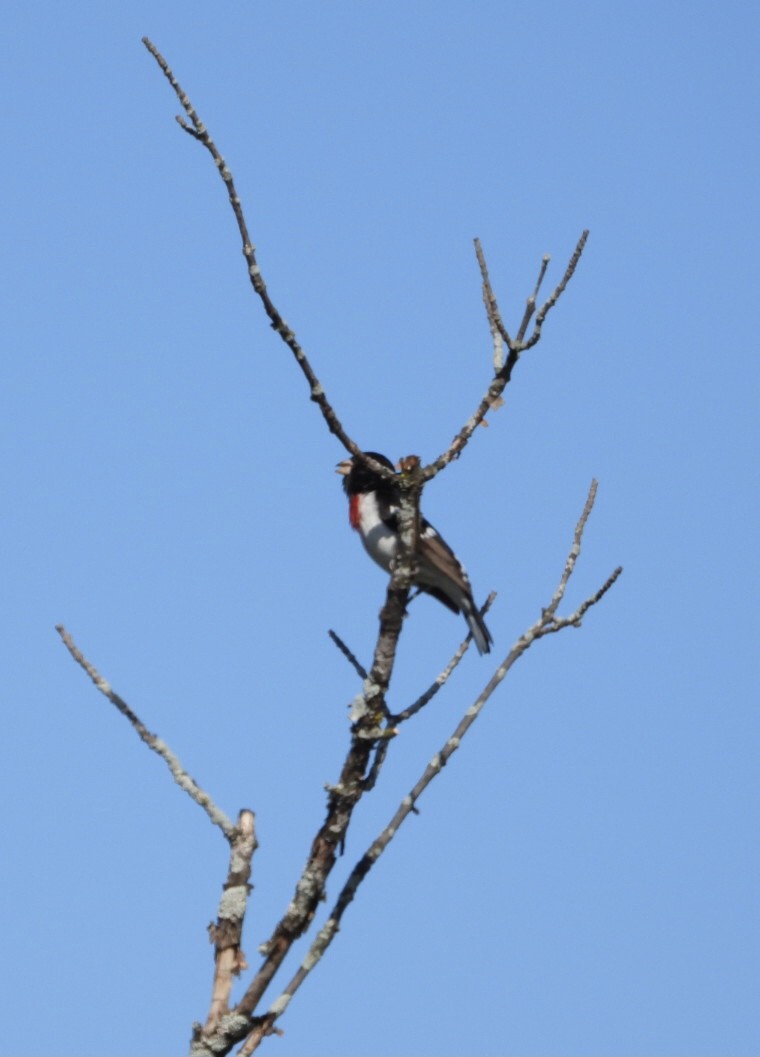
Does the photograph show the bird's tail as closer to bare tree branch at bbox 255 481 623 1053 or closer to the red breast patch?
the red breast patch

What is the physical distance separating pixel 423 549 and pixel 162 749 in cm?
298

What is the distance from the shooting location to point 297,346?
190 inches

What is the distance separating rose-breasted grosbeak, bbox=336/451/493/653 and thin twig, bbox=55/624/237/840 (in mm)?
2968

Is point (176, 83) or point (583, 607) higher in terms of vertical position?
point (176, 83)

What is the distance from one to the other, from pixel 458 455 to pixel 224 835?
1465mm

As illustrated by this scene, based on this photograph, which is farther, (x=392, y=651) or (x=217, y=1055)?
(x=392, y=651)

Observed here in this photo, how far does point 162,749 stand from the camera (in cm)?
502

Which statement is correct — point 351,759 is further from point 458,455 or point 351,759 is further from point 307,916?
point 458,455

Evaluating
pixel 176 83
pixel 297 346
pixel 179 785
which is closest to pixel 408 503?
pixel 297 346

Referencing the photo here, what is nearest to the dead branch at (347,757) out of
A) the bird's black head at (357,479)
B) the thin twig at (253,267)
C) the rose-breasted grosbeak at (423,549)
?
the thin twig at (253,267)

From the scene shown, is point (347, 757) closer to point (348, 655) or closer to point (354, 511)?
point (348, 655)

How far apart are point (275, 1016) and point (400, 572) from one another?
1457mm

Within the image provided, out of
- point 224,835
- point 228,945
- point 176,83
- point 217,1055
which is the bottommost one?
point 217,1055

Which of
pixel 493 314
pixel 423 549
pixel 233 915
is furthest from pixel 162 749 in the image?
pixel 423 549
